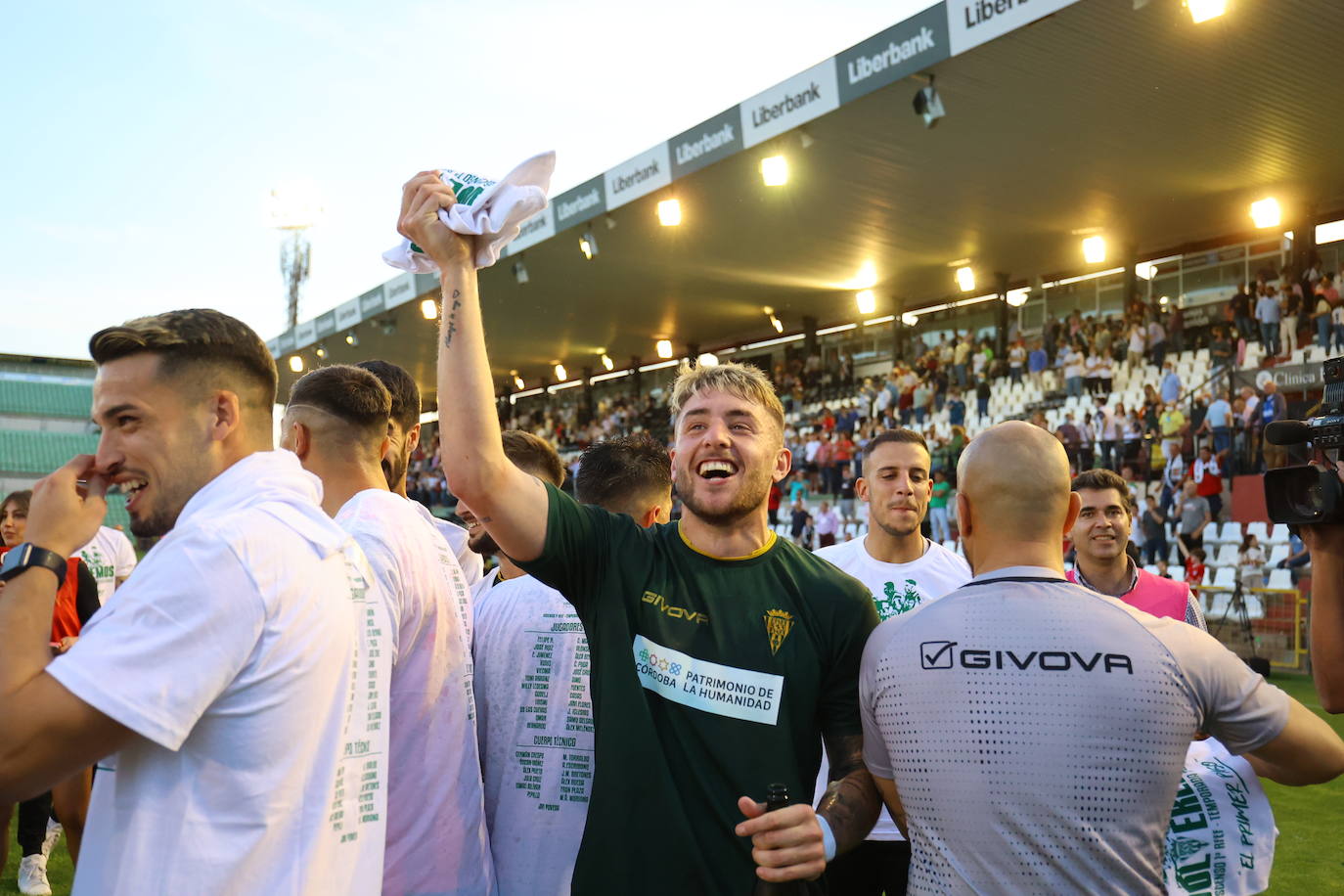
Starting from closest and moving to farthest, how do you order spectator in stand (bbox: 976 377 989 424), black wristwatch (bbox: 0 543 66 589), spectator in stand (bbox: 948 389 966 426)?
black wristwatch (bbox: 0 543 66 589), spectator in stand (bbox: 948 389 966 426), spectator in stand (bbox: 976 377 989 424)

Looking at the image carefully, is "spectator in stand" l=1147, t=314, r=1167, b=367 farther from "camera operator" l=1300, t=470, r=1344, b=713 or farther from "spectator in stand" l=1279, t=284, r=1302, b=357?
"camera operator" l=1300, t=470, r=1344, b=713

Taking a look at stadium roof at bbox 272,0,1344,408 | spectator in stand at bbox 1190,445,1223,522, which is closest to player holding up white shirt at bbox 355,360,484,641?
stadium roof at bbox 272,0,1344,408

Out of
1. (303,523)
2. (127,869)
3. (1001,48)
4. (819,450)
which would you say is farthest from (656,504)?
(819,450)

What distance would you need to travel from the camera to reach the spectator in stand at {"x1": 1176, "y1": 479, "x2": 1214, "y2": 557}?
14172 mm

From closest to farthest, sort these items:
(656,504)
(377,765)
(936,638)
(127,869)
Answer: (127,869) < (377,765) < (936,638) < (656,504)

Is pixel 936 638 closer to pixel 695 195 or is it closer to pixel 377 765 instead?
pixel 377 765

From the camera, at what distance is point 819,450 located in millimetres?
21172

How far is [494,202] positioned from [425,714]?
1197 mm

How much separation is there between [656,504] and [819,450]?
18.2 meters

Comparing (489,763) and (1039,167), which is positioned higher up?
(1039,167)

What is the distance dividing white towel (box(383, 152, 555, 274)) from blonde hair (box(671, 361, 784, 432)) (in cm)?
65

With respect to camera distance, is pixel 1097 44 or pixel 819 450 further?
pixel 819 450

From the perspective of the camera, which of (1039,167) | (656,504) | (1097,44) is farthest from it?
(1039,167)

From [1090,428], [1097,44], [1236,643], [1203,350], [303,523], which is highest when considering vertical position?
[1097,44]
